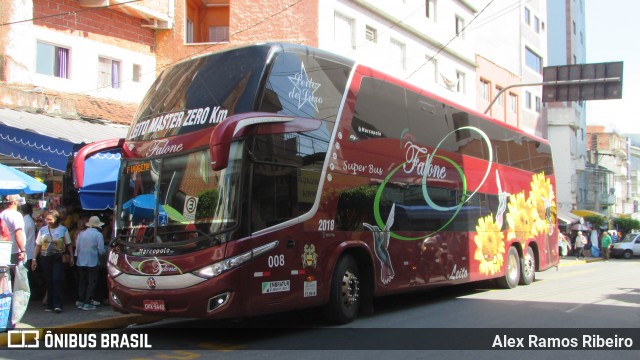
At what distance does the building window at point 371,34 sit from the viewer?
945 inches

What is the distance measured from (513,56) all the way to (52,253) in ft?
119

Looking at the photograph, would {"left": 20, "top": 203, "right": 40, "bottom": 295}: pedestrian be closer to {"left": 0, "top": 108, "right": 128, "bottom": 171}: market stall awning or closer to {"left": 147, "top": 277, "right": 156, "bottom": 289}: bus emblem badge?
{"left": 0, "top": 108, "right": 128, "bottom": 171}: market stall awning

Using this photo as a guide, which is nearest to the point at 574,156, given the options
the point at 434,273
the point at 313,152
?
the point at 434,273

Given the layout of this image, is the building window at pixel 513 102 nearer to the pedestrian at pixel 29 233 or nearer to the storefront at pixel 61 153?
the storefront at pixel 61 153

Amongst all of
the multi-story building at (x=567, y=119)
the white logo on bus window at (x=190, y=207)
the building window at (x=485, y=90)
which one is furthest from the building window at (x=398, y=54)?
the multi-story building at (x=567, y=119)

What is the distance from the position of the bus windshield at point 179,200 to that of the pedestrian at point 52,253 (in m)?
2.76

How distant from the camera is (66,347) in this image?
27.5 ft

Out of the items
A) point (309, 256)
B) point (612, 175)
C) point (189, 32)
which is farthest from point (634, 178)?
point (309, 256)

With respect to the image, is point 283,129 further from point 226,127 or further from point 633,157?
point 633,157

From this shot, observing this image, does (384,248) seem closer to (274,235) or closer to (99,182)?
(274,235)

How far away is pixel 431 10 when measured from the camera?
2891 centimetres

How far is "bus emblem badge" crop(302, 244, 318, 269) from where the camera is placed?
890 cm

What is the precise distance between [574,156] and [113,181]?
4649 cm

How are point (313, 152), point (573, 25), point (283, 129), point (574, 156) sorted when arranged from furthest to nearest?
point (573, 25) → point (574, 156) → point (313, 152) → point (283, 129)
